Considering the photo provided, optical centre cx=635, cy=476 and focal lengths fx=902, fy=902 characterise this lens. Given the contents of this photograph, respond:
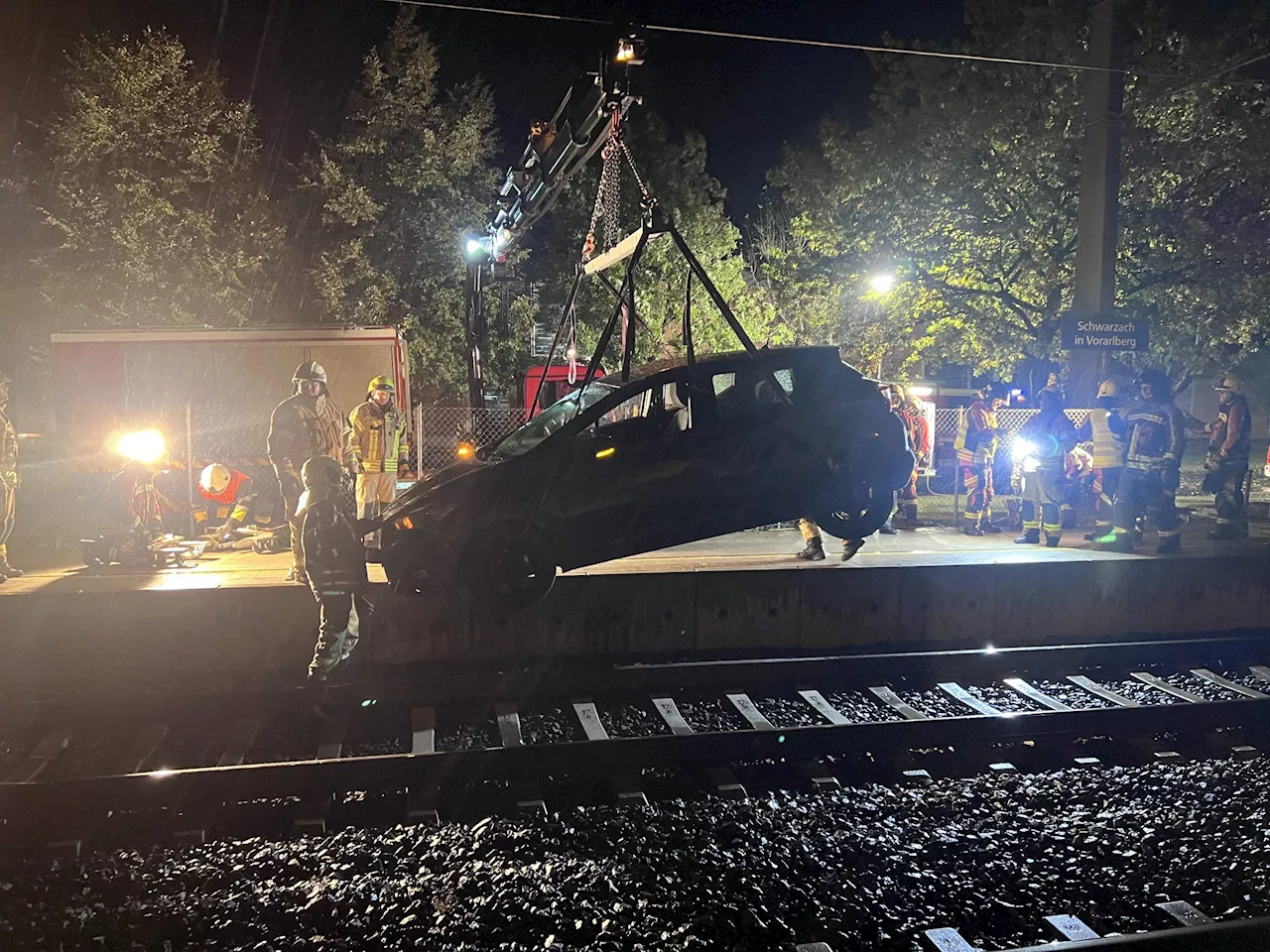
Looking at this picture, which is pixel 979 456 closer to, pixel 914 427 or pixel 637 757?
pixel 914 427

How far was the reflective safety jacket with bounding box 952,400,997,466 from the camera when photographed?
1229 cm

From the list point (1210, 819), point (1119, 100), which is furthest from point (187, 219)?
point (1210, 819)

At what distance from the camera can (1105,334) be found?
460 inches

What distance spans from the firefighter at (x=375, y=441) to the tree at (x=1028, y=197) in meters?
14.1

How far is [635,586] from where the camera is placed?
741 cm

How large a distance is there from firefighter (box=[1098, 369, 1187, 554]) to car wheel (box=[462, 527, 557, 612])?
7899 mm

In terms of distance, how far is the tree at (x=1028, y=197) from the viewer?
16484 mm

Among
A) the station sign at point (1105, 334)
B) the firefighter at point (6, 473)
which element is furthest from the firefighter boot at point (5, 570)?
the station sign at point (1105, 334)

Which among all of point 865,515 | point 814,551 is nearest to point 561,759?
point 865,515

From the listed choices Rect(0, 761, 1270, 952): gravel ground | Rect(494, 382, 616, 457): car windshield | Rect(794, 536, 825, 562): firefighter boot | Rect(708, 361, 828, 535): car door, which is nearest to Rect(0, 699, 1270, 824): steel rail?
Rect(0, 761, 1270, 952): gravel ground

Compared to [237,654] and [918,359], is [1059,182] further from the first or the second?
[237,654]

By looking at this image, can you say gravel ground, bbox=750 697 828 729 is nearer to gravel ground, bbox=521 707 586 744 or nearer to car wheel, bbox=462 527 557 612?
gravel ground, bbox=521 707 586 744

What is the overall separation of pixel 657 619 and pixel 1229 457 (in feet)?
27.3

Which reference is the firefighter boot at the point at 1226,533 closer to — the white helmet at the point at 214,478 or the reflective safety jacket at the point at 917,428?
the reflective safety jacket at the point at 917,428
